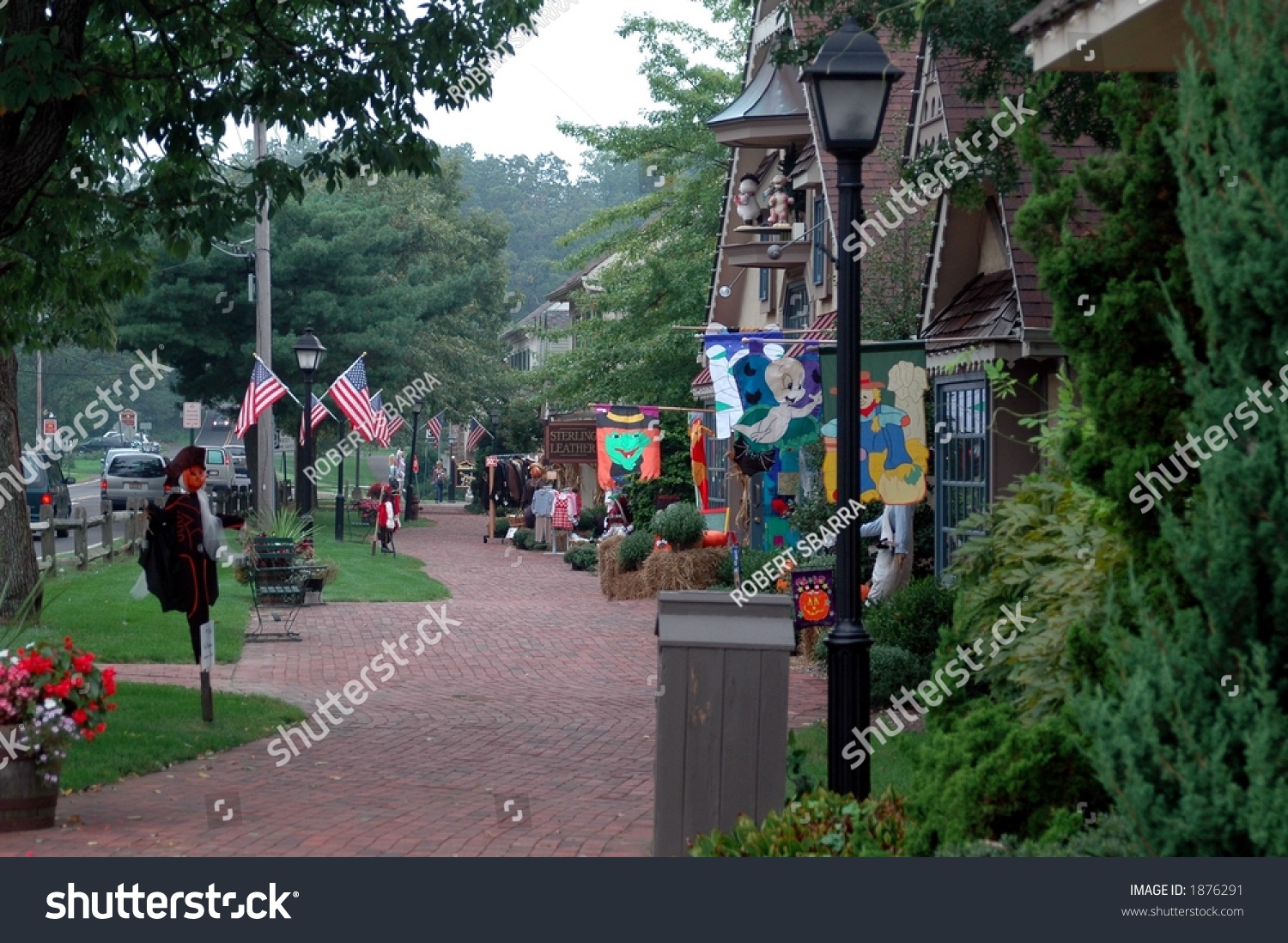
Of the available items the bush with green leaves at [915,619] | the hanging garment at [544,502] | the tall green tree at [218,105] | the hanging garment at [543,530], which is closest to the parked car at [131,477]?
the hanging garment at [543,530]

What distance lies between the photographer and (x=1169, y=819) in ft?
14.6

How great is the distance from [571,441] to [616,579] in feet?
31.7

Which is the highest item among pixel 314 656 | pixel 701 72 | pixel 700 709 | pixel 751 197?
pixel 701 72

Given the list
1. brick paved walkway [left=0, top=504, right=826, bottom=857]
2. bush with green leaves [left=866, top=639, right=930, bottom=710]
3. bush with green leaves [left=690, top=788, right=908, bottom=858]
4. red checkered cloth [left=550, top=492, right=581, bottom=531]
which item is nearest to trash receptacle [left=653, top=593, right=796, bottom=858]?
bush with green leaves [left=690, top=788, right=908, bottom=858]

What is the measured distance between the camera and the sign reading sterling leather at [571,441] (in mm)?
33750

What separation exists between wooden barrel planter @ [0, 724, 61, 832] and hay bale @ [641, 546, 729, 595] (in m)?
14.3

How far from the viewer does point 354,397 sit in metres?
30.4

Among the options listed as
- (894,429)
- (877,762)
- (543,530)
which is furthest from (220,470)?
(877,762)

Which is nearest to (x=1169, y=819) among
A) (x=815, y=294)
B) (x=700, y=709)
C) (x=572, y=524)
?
(x=700, y=709)

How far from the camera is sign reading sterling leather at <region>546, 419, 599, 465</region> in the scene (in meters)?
33.8

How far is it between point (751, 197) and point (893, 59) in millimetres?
2927

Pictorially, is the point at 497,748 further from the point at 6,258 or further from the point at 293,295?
the point at 293,295

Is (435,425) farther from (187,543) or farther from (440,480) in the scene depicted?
(187,543)

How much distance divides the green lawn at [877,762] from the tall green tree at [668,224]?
19.1 metres
